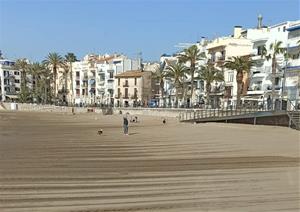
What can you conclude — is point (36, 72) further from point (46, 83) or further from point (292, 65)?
point (292, 65)

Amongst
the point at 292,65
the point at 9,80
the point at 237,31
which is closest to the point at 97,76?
the point at 9,80

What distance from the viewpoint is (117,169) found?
567 inches

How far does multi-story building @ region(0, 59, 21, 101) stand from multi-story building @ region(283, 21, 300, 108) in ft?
313

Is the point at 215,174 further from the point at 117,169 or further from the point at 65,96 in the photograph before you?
the point at 65,96

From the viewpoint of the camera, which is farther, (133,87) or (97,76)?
(97,76)

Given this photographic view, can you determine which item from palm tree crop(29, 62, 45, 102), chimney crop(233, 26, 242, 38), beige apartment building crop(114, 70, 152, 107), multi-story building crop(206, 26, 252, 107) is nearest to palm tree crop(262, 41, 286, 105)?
multi-story building crop(206, 26, 252, 107)

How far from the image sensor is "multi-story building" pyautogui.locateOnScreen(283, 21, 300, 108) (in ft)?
165

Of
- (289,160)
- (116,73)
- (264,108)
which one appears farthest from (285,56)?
(116,73)

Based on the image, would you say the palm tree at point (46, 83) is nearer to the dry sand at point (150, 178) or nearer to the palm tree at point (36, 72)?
the palm tree at point (36, 72)

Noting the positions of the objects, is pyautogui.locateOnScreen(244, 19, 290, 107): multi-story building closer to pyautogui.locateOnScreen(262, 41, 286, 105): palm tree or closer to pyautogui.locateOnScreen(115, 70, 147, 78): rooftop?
pyautogui.locateOnScreen(262, 41, 286, 105): palm tree

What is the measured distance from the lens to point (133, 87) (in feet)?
319

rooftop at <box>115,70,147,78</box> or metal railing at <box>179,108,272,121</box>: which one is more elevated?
rooftop at <box>115,70,147,78</box>

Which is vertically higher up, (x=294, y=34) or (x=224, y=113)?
(x=294, y=34)

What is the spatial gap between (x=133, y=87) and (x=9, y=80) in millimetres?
54979
